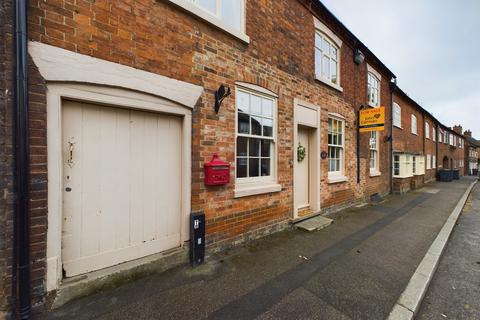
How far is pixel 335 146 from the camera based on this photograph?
6898 millimetres

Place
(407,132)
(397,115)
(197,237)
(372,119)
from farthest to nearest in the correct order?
(407,132), (397,115), (372,119), (197,237)

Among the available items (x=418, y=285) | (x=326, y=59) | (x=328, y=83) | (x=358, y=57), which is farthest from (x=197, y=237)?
(x=358, y=57)

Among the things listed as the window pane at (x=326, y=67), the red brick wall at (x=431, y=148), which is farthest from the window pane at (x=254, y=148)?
the red brick wall at (x=431, y=148)

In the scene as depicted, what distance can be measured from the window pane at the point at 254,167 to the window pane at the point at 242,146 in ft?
0.82

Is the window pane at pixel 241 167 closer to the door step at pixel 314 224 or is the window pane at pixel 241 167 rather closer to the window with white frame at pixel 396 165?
the door step at pixel 314 224

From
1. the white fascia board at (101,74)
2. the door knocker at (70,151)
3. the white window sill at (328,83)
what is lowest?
the door knocker at (70,151)

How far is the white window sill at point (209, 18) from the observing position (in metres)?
3.30

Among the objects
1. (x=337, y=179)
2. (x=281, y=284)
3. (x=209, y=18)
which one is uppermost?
(x=209, y=18)

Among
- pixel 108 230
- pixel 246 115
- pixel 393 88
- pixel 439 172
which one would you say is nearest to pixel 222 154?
pixel 246 115

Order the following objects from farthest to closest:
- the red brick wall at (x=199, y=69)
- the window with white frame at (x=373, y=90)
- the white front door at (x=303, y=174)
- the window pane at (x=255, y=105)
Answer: the window with white frame at (x=373, y=90), the white front door at (x=303, y=174), the window pane at (x=255, y=105), the red brick wall at (x=199, y=69)

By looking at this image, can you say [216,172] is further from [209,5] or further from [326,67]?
[326,67]

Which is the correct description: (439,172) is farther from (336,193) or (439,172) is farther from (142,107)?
(142,107)

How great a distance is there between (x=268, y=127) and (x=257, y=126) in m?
0.33

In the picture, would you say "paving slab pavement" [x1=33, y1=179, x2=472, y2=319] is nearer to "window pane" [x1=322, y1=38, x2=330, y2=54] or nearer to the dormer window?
the dormer window
